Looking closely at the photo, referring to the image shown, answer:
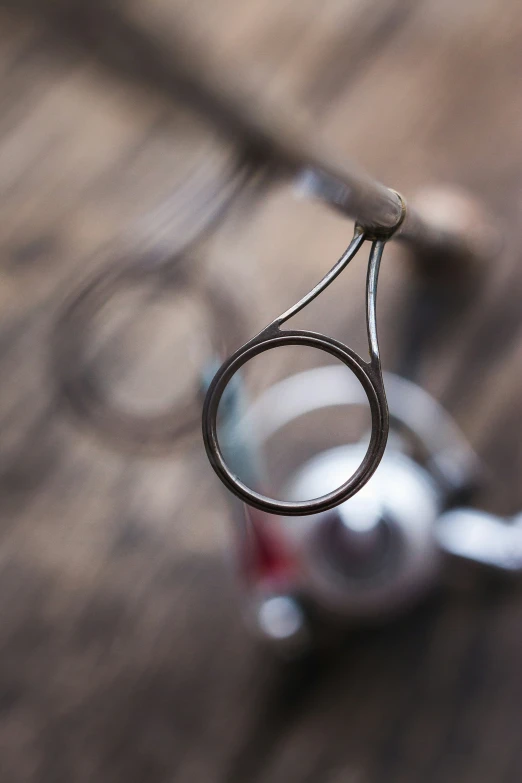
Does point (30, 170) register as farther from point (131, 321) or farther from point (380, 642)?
point (380, 642)

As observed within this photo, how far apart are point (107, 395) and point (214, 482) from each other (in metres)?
0.13

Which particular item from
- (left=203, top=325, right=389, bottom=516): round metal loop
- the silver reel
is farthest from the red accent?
(left=203, top=325, right=389, bottom=516): round metal loop

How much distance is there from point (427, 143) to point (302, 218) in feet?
0.46

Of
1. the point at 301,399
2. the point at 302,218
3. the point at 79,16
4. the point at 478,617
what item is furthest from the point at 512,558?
the point at 79,16

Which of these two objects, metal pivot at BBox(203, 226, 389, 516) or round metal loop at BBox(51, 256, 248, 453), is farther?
round metal loop at BBox(51, 256, 248, 453)

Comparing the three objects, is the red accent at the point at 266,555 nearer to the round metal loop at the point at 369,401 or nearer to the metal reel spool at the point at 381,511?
the metal reel spool at the point at 381,511

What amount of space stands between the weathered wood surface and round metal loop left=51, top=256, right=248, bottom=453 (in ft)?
0.06

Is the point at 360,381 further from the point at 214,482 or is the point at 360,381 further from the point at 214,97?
the point at 214,482

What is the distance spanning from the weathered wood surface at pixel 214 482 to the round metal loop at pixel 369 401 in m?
0.39

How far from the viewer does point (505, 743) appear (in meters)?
0.60

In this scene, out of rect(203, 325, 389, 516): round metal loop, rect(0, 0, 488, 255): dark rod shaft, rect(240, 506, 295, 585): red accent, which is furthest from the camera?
rect(240, 506, 295, 585): red accent

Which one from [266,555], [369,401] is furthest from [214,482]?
[369,401]

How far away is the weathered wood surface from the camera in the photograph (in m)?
0.62

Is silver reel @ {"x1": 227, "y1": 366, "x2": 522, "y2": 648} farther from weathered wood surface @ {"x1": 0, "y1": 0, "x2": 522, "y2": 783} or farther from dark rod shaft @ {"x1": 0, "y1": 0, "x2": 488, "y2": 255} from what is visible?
dark rod shaft @ {"x1": 0, "y1": 0, "x2": 488, "y2": 255}
